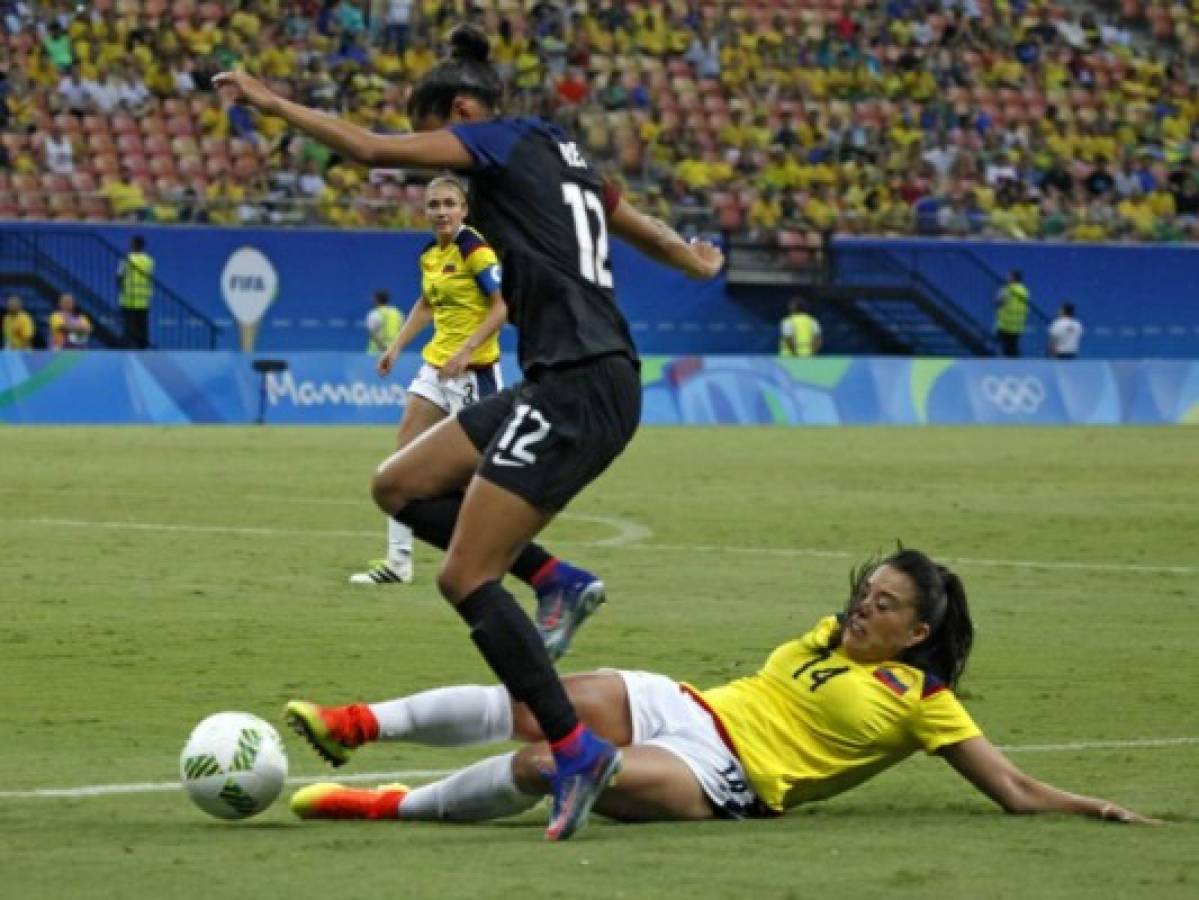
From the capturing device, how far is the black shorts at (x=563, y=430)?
800cm

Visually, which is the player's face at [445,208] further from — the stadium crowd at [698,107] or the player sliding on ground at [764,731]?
the stadium crowd at [698,107]

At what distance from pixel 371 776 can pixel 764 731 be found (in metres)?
1.52

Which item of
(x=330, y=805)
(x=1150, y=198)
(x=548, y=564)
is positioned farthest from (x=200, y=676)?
(x=1150, y=198)

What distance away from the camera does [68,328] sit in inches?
1542

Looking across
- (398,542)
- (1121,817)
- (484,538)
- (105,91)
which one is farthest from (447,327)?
(105,91)

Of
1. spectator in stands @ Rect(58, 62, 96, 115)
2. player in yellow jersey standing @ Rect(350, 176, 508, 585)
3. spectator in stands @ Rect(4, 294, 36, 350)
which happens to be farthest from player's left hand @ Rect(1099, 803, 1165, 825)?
spectator in stands @ Rect(58, 62, 96, 115)

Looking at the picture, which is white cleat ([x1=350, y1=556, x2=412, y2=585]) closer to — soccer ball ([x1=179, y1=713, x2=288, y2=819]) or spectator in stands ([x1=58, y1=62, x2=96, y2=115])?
soccer ball ([x1=179, y1=713, x2=288, y2=819])

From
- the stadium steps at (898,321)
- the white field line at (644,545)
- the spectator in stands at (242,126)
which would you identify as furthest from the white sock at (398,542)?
the stadium steps at (898,321)

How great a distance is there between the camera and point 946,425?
1607 inches

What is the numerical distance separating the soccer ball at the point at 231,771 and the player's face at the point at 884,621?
1.76 meters

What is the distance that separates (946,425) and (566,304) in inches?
1303

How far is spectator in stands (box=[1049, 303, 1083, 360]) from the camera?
1854 inches

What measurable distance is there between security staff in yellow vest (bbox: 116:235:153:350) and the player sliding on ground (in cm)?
3300

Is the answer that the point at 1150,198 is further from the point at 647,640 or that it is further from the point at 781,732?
the point at 781,732
